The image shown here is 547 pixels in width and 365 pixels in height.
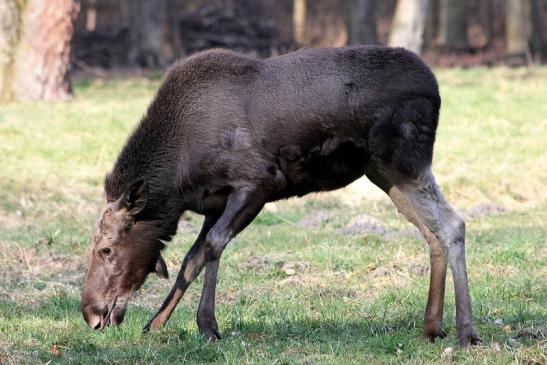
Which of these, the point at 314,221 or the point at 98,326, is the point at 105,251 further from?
the point at 314,221

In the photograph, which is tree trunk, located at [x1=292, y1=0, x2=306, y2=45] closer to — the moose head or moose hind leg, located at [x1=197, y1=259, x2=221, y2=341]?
the moose head

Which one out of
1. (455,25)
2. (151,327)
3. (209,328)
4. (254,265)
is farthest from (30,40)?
(455,25)

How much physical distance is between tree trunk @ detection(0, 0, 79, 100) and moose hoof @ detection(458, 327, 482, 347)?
11872mm

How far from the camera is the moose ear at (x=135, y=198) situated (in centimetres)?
732

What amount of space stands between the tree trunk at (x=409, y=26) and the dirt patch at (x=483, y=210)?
5.34m

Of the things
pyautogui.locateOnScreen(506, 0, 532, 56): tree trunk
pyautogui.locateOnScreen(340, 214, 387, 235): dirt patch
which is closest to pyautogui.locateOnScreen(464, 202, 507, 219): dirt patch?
pyautogui.locateOnScreen(340, 214, 387, 235): dirt patch

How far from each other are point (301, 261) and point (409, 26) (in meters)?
8.71

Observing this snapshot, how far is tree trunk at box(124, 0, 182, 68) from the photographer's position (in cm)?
2592

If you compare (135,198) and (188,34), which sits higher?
(135,198)

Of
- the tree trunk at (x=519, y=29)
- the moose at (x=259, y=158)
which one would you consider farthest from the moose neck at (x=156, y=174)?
the tree trunk at (x=519, y=29)

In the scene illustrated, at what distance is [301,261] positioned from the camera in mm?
9570

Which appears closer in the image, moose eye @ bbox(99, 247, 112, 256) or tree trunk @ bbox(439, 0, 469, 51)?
moose eye @ bbox(99, 247, 112, 256)

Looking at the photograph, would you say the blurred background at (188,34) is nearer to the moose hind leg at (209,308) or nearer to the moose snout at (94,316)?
the moose snout at (94,316)

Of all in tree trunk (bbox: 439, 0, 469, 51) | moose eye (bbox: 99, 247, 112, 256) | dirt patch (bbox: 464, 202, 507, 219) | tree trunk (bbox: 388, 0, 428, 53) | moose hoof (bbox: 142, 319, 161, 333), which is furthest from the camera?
tree trunk (bbox: 439, 0, 469, 51)
